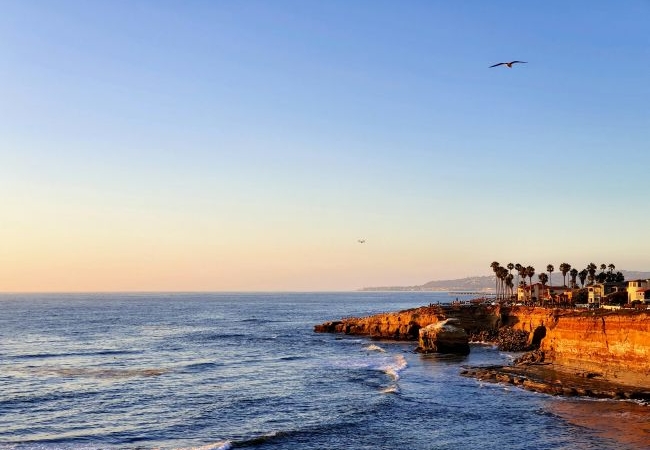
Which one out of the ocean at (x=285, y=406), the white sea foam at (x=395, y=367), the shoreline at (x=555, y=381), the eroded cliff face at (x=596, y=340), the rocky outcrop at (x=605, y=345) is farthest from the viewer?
the white sea foam at (x=395, y=367)

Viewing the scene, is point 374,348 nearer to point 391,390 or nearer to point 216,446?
point 391,390

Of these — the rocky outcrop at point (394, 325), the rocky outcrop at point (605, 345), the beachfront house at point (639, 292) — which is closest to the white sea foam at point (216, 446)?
the rocky outcrop at point (605, 345)

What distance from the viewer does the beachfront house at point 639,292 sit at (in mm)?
84000

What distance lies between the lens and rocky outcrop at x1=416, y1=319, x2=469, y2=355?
246 feet

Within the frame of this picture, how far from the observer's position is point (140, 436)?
36562mm

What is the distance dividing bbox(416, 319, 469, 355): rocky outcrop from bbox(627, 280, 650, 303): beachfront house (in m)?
27.9

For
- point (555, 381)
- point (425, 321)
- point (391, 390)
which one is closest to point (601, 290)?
point (425, 321)

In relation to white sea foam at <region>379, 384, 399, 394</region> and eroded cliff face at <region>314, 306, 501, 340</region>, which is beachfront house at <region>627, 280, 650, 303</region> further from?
white sea foam at <region>379, 384, 399, 394</region>

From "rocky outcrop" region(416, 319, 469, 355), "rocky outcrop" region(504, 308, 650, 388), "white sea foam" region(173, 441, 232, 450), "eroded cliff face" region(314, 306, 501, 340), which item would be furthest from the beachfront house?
"white sea foam" region(173, 441, 232, 450)

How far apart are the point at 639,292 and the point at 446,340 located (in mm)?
34003

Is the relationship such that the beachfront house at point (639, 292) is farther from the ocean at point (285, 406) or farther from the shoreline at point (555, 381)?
the shoreline at point (555, 381)

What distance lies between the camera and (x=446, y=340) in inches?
2963

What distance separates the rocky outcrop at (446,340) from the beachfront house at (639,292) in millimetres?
27884

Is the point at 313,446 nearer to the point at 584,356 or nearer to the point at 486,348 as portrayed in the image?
the point at 584,356
